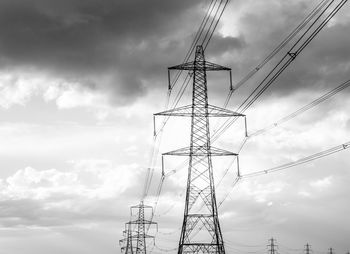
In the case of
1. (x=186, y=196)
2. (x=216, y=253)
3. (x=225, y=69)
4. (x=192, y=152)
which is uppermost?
(x=225, y=69)

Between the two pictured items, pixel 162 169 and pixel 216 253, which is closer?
pixel 216 253

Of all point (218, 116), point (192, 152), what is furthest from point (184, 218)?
point (218, 116)

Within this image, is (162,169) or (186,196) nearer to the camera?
(186,196)

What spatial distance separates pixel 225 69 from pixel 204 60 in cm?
245

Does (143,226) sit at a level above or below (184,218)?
above

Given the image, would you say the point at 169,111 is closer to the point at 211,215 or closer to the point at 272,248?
the point at 211,215

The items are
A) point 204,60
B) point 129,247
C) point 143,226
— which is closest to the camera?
point 204,60

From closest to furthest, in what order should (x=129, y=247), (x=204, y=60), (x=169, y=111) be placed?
(x=169, y=111) < (x=204, y=60) < (x=129, y=247)

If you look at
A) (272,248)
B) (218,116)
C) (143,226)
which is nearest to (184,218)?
(218,116)

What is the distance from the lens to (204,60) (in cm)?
5172

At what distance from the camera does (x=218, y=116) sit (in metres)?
47.7

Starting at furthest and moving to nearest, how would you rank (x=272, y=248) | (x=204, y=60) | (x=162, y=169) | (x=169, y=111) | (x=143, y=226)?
(x=272, y=248) → (x=143, y=226) → (x=162, y=169) → (x=204, y=60) → (x=169, y=111)

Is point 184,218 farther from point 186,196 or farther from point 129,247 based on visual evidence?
point 129,247

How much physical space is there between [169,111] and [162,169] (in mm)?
10281
